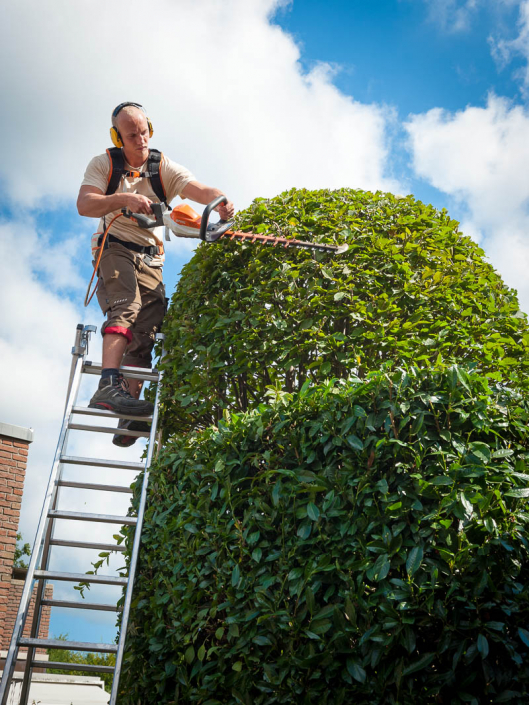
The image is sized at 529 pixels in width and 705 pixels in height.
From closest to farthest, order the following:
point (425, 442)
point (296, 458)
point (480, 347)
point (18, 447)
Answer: point (425, 442), point (296, 458), point (480, 347), point (18, 447)

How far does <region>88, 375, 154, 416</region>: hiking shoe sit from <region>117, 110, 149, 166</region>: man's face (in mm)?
1839

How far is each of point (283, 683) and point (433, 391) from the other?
1.45 metres

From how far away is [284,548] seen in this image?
270cm

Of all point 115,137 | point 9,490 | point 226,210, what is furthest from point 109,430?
point 9,490

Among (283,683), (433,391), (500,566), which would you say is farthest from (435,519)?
(283,683)

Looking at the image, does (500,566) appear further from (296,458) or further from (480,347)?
(480,347)

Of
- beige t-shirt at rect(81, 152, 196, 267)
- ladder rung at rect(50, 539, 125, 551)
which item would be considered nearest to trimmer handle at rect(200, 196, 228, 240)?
Answer: beige t-shirt at rect(81, 152, 196, 267)

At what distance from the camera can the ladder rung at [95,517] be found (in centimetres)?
376

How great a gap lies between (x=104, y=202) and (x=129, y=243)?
44 centimetres

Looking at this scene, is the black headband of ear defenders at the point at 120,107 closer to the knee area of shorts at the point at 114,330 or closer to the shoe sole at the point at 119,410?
the knee area of shorts at the point at 114,330

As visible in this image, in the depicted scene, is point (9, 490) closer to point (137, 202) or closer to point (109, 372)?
point (109, 372)

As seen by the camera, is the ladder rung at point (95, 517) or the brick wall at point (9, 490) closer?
the ladder rung at point (95, 517)

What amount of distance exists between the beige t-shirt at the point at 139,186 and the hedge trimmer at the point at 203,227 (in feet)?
0.44

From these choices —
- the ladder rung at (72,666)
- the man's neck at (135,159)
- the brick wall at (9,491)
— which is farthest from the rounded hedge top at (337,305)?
the brick wall at (9,491)
